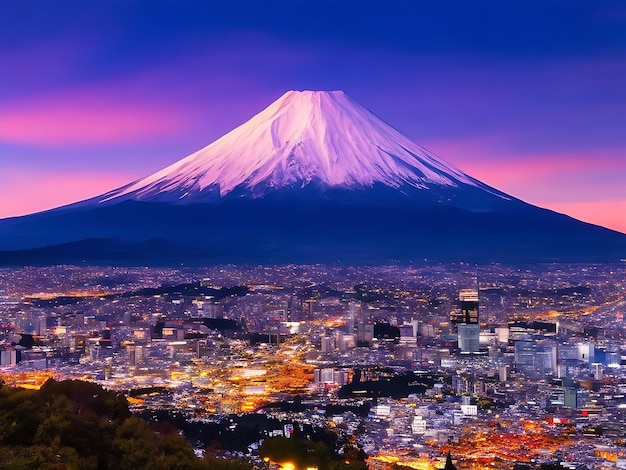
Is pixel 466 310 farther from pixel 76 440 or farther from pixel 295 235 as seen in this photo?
pixel 76 440

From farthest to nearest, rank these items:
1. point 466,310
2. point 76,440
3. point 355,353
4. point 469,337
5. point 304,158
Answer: point 304,158 → point 466,310 → point 469,337 → point 355,353 → point 76,440

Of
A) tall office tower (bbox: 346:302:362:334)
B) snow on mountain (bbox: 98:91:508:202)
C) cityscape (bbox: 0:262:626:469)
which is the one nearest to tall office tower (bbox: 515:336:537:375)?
cityscape (bbox: 0:262:626:469)

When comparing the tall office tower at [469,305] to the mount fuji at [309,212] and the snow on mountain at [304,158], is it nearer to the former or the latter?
the mount fuji at [309,212]

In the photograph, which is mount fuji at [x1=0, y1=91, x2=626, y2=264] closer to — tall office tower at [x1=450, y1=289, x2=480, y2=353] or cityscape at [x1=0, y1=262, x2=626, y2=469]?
cityscape at [x1=0, y1=262, x2=626, y2=469]

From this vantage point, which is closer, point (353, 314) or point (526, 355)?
point (526, 355)

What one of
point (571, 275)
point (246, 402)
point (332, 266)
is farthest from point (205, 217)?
point (246, 402)

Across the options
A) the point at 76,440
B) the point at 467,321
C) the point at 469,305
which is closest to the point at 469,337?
the point at 467,321

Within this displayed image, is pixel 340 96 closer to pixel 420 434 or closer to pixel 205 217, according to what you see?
pixel 205 217
